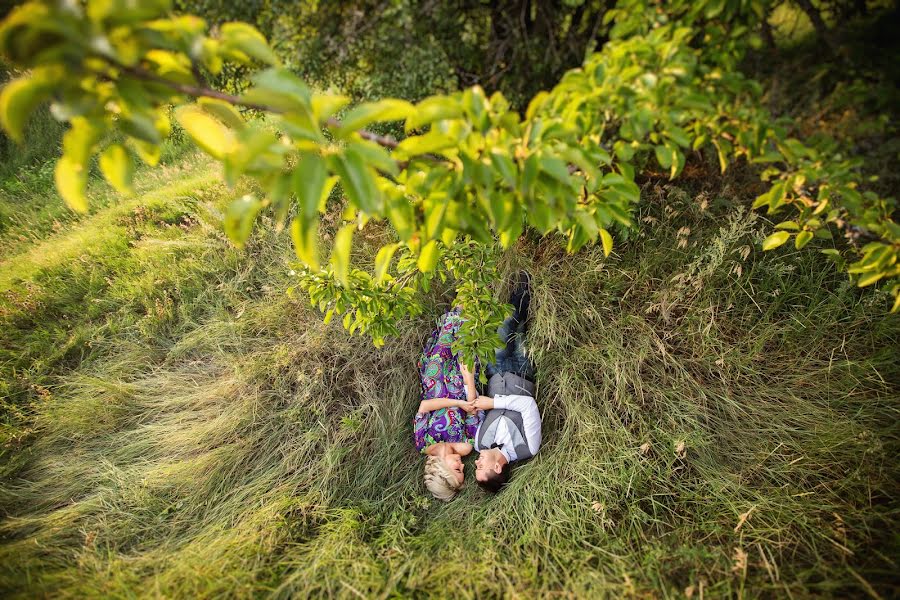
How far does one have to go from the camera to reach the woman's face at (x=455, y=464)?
2576mm

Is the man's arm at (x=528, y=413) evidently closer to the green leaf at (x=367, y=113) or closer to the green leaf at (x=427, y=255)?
the green leaf at (x=427, y=255)

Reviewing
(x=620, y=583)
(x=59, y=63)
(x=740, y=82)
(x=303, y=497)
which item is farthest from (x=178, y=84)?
(x=620, y=583)

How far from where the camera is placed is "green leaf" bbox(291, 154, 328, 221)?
2.27 feet

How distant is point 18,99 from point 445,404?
2511 millimetres

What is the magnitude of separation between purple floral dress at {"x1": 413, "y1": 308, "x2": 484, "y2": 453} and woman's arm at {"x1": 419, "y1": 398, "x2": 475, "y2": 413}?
0.25ft

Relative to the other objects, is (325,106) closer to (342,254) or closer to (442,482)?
(342,254)

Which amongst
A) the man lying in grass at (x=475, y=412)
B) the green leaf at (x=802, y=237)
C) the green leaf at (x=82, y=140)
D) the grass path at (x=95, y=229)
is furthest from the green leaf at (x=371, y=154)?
the grass path at (x=95, y=229)

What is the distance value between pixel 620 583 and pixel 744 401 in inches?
48.1

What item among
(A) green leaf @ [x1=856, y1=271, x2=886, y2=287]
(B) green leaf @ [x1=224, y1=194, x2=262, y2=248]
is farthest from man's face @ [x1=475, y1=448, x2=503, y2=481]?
(B) green leaf @ [x1=224, y1=194, x2=262, y2=248]

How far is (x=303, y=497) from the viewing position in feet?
7.48

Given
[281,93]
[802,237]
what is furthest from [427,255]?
[802,237]

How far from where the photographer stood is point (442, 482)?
254 cm

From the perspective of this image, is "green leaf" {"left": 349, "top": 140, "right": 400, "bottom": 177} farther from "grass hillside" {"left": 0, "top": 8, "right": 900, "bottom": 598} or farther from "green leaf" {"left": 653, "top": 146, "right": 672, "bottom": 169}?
"grass hillside" {"left": 0, "top": 8, "right": 900, "bottom": 598}

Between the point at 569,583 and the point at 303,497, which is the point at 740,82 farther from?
the point at 303,497
